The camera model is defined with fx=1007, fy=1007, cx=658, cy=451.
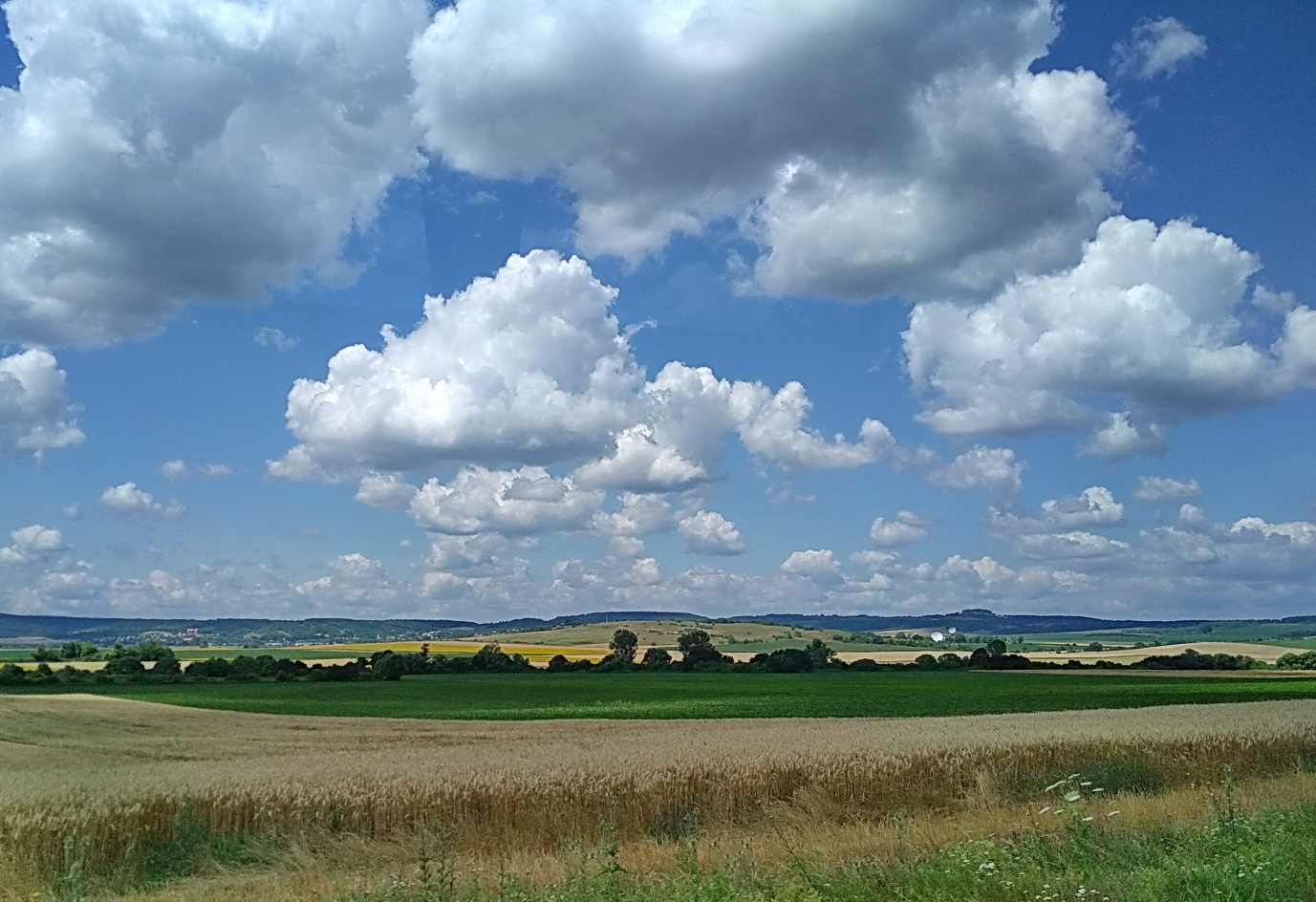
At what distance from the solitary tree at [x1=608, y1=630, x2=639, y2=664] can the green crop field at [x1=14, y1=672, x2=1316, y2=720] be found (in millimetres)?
27583

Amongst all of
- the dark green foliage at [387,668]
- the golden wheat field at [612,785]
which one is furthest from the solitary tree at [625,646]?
the golden wheat field at [612,785]

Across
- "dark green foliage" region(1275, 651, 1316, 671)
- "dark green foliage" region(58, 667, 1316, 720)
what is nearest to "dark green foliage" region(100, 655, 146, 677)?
"dark green foliage" region(58, 667, 1316, 720)

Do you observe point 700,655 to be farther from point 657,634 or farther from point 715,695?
point 715,695

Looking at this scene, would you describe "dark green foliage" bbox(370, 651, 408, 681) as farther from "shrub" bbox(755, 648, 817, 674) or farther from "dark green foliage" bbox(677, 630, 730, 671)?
"shrub" bbox(755, 648, 817, 674)

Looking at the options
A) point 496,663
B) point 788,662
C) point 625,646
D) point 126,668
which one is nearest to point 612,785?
point 126,668

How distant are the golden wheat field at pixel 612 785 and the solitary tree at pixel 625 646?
10114 cm

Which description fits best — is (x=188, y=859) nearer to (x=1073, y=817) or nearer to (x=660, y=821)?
(x=660, y=821)

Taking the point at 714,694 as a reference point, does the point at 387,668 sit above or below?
below

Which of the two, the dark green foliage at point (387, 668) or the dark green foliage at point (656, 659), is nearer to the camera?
the dark green foliage at point (387, 668)

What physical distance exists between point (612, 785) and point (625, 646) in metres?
122

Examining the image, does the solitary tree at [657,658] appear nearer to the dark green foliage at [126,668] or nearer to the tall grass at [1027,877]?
the dark green foliage at [126,668]

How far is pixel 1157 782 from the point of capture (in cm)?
2077

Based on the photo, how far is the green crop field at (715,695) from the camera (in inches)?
2157

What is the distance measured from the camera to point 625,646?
5389 inches
